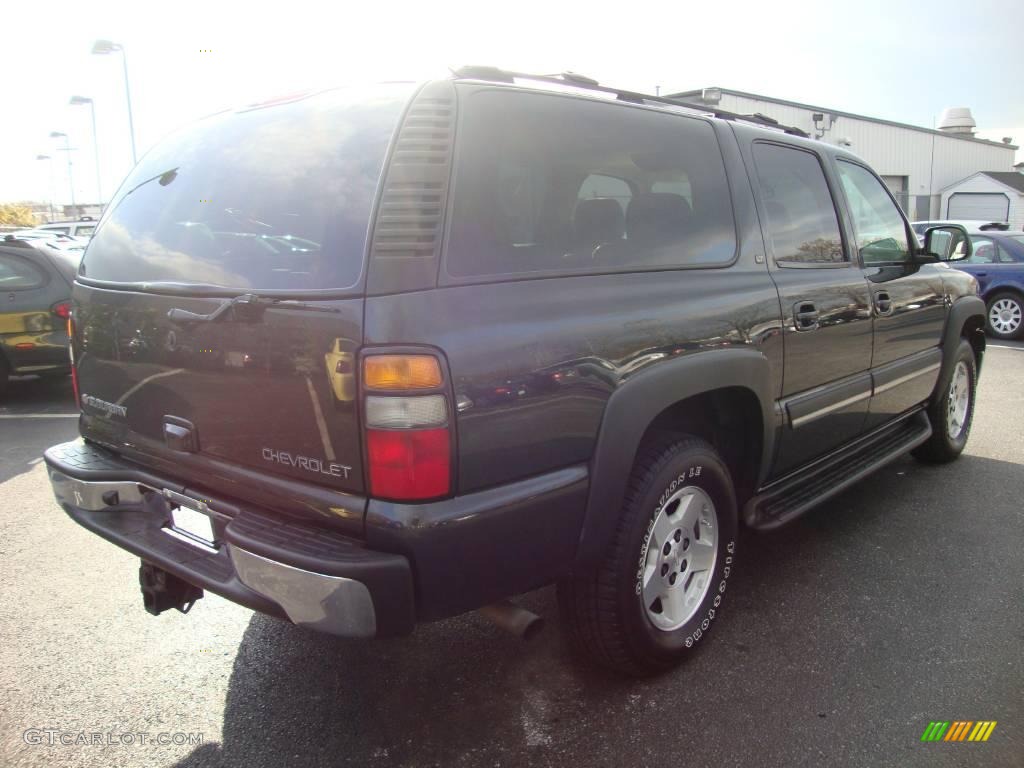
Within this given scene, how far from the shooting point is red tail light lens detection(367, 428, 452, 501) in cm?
189

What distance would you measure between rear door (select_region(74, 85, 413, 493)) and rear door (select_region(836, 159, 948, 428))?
2.67 metres

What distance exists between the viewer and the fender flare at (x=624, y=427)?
7.30ft

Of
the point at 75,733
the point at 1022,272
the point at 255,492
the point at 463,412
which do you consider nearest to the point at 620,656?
the point at 463,412

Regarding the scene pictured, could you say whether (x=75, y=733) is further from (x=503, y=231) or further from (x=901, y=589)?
(x=901, y=589)

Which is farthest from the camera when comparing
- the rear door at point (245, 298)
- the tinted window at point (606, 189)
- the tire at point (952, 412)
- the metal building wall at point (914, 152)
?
the metal building wall at point (914, 152)

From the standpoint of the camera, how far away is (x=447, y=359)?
1894mm

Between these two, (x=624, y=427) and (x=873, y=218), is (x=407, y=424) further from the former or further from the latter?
(x=873, y=218)

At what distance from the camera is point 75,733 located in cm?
243

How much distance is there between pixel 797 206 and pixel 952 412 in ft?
8.10

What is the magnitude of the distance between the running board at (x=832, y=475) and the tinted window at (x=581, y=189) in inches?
41.7

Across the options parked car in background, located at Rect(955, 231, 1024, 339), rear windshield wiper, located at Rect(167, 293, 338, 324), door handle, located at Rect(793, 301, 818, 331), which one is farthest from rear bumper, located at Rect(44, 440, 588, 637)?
parked car in background, located at Rect(955, 231, 1024, 339)

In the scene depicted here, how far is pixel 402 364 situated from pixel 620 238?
960 millimetres

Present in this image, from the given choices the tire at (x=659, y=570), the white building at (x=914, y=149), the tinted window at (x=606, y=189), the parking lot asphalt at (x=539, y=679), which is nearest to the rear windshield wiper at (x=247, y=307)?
the tinted window at (x=606, y=189)

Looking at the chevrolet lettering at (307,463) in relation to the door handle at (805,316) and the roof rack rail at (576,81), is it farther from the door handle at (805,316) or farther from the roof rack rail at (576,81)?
the door handle at (805,316)
